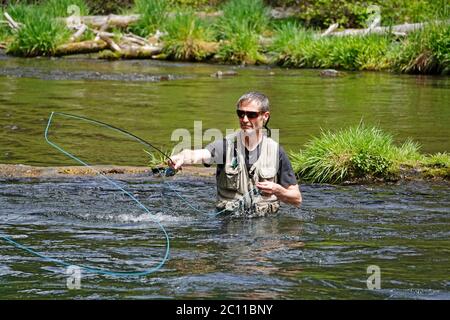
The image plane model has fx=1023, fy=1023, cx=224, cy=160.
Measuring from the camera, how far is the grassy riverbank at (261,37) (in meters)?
23.7

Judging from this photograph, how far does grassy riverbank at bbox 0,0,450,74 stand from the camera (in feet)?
77.9

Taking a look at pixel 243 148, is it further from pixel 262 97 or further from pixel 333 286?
pixel 333 286

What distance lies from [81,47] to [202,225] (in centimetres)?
1988

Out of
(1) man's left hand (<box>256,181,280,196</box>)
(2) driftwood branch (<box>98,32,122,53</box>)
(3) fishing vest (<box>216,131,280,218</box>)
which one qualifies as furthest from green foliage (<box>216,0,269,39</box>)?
(1) man's left hand (<box>256,181,280,196</box>)

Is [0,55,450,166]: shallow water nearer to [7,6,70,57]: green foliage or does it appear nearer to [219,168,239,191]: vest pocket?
[7,6,70,57]: green foliage

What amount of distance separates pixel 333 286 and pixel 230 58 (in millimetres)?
20408

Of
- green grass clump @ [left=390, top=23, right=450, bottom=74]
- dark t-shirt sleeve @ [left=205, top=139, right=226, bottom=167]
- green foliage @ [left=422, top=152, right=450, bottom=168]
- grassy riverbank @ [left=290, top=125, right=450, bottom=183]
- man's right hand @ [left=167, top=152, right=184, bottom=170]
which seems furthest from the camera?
green grass clump @ [left=390, top=23, right=450, bottom=74]

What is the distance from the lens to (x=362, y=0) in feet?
96.3

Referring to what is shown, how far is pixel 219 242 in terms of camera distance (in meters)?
7.95

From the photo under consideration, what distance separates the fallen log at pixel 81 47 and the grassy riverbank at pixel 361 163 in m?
17.6

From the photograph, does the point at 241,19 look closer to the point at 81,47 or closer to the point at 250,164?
the point at 81,47

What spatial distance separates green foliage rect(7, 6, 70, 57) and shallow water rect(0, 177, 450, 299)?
17.3 m
